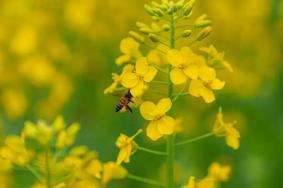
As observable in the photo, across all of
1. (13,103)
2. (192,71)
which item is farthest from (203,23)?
(13,103)

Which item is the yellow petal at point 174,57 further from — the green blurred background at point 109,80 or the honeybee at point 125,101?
the green blurred background at point 109,80

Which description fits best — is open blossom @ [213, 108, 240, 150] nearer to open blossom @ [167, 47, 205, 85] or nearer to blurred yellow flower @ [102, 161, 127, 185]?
open blossom @ [167, 47, 205, 85]

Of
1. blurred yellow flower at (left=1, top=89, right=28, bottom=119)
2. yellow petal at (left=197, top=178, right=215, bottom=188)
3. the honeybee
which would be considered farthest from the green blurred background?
yellow petal at (left=197, top=178, right=215, bottom=188)

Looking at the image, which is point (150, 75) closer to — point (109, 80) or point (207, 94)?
point (207, 94)

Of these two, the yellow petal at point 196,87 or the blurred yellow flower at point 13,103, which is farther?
the blurred yellow flower at point 13,103

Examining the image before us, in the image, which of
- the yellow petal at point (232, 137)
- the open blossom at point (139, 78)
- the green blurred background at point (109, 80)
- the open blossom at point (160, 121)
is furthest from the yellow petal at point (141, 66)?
the green blurred background at point (109, 80)

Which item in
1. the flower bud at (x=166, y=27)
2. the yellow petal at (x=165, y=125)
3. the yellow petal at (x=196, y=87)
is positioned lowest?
the yellow petal at (x=165, y=125)

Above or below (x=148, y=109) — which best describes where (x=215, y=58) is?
above
